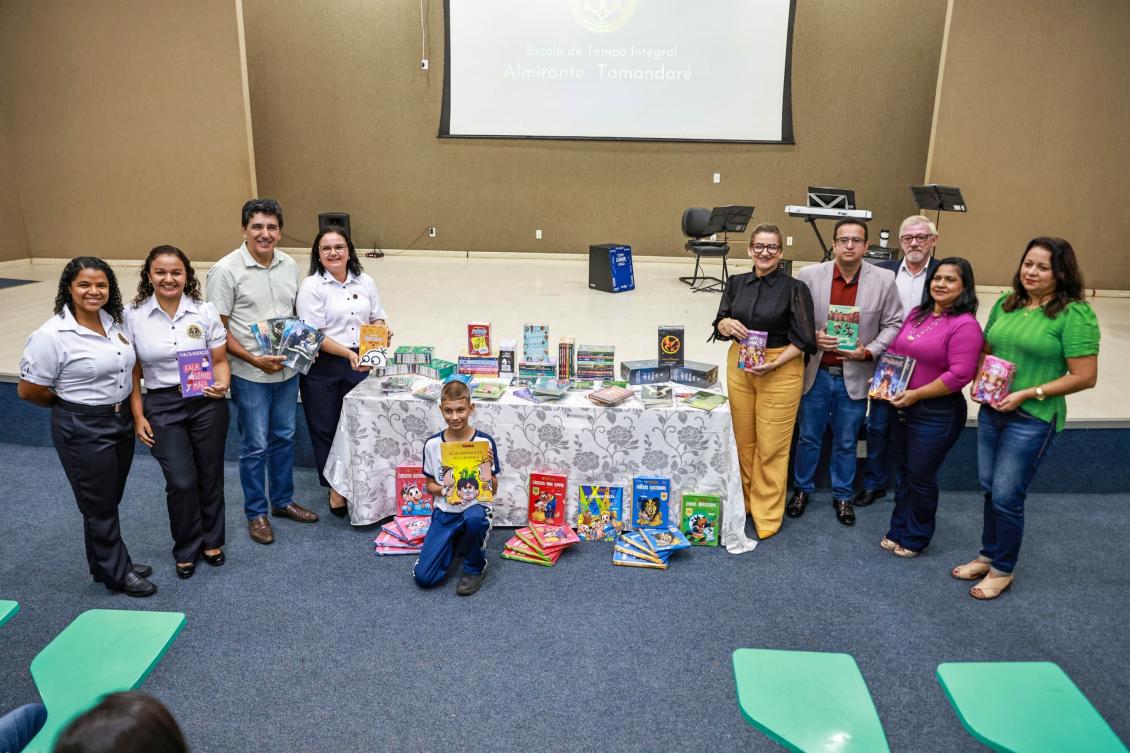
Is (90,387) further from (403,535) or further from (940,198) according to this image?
(940,198)

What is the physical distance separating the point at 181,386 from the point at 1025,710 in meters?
3.03

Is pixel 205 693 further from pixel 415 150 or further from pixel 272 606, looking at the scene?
pixel 415 150

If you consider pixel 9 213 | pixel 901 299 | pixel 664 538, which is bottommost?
pixel 664 538

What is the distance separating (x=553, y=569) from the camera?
3.49 metres

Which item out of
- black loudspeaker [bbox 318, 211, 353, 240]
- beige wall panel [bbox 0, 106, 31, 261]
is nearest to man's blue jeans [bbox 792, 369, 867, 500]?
black loudspeaker [bbox 318, 211, 353, 240]

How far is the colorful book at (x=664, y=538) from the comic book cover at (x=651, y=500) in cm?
4

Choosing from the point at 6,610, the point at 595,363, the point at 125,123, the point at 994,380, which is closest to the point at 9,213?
the point at 125,123

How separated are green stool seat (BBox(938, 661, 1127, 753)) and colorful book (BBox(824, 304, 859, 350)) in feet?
6.36

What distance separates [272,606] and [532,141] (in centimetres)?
857

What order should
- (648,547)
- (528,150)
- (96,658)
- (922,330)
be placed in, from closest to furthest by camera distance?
(96,658) < (922,330) < (648,547) < (528,150)

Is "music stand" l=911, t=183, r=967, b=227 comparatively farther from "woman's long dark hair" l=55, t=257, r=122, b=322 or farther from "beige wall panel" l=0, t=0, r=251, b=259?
"beige wall panel" l=0, t=0, r=251, b=259

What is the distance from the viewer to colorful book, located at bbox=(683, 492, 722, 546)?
369 centimetres

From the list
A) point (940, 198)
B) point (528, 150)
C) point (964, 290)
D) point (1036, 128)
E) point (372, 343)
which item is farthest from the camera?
point (528, 150)

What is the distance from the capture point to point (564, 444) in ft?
12.2
